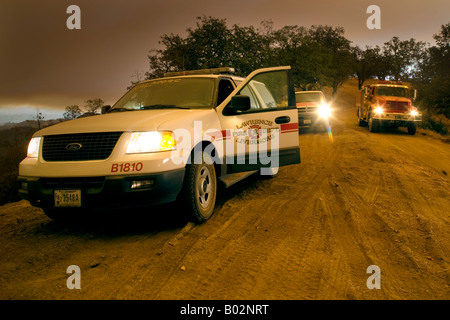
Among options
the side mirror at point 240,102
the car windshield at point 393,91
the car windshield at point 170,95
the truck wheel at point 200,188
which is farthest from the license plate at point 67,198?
the car windshield at point 393,91

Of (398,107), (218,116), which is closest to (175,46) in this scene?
(398,107)

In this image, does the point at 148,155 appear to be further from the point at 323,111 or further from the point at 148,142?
the point at 323,111

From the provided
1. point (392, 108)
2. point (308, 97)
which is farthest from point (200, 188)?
point (392, 108)

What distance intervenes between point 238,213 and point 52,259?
7.64ft

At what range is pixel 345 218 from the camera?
4402mm

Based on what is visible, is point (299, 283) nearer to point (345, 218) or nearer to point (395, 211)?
point (345, 218)

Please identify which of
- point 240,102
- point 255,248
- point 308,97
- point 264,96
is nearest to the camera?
point 255,248

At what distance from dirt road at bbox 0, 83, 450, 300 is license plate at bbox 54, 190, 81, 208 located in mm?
477

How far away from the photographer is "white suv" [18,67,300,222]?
3656 mm

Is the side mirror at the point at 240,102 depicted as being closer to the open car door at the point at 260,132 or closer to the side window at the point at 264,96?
the open car door at the point at 260,132

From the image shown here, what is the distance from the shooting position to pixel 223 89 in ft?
17.6

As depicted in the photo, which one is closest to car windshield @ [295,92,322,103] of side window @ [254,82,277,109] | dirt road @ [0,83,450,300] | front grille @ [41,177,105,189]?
side window @ [254,82,277,109]

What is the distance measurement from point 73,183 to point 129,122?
0.91m
